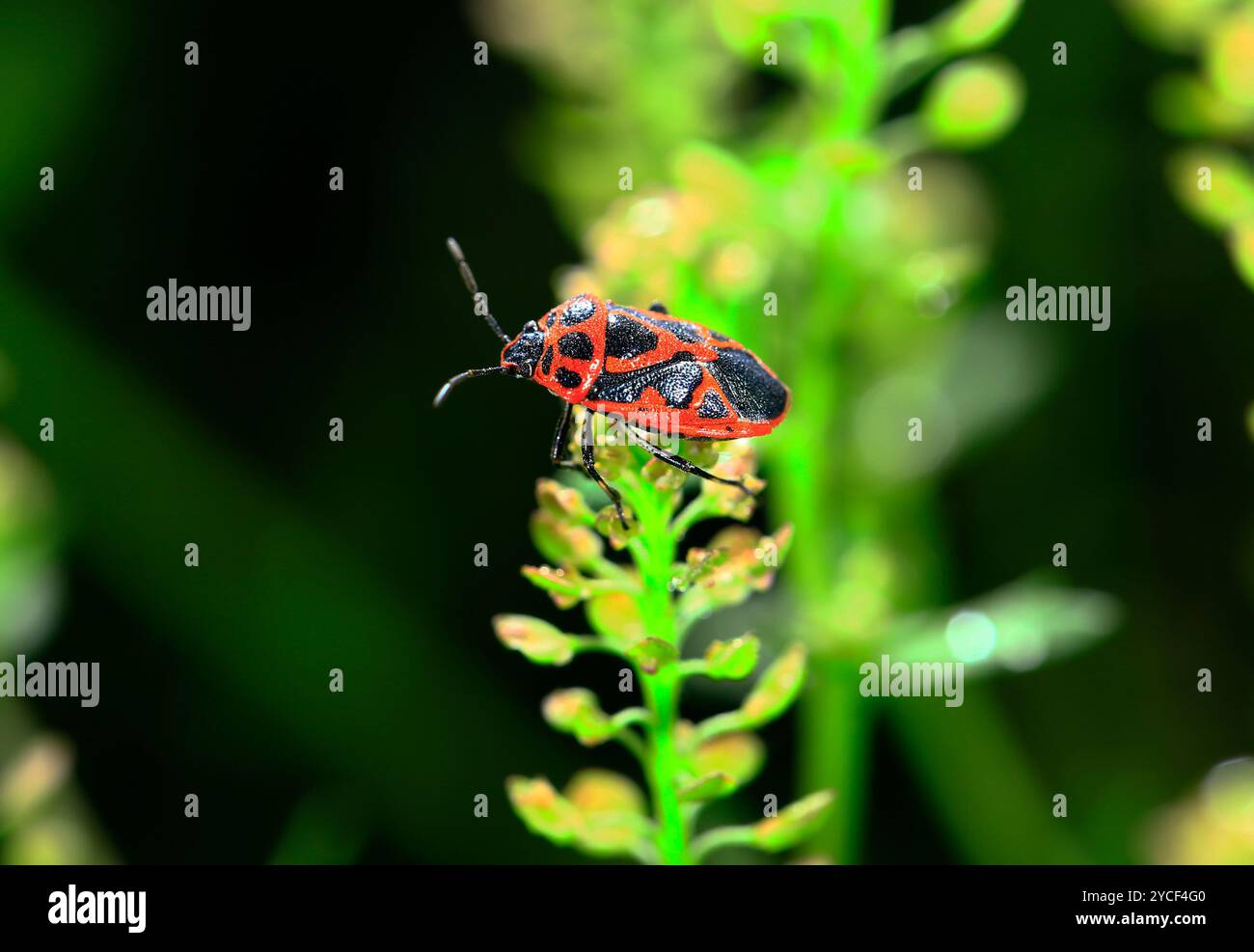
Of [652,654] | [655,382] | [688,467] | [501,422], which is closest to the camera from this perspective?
[652,654]

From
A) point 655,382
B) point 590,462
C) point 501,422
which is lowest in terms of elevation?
point 590,462

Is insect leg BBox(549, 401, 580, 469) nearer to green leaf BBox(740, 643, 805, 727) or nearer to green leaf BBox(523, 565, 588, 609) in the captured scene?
green leaf BBox(523, 565, 588, 609)

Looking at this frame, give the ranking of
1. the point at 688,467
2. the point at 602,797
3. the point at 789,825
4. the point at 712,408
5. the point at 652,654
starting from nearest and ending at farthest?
the point at 652,654 < the point at 789,825 < the point at 688,467 < the point at 602,797 < the point at 712,408

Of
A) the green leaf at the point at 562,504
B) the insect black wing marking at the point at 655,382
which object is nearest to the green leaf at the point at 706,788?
the green leaf at the point at 562,504

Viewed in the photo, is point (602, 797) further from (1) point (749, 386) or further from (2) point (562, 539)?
(1) point (749, 386)

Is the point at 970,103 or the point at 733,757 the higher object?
the point at 970,103

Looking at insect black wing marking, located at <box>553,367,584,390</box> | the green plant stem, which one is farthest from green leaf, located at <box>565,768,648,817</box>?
insect black wing marking, located at <box>553,367,584,390</box>

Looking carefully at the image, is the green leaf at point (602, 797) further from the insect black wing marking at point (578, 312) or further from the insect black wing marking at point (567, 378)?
the insect black wing marking at point (578, 312)

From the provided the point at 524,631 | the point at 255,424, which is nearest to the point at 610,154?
the point at 255,424

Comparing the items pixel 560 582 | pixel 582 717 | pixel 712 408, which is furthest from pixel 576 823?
pixel 712 408
